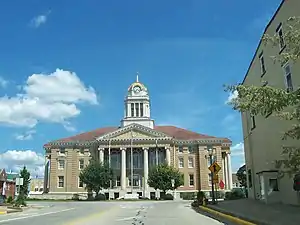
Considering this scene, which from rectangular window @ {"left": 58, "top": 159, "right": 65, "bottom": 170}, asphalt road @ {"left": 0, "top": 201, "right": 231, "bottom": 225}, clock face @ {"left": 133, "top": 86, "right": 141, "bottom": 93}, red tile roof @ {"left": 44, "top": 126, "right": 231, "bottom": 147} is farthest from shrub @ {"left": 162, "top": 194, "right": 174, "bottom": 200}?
asphalt road @ {"left": 0, "top": 201, "right": 231, "bottom": 225}

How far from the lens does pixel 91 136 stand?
92.0 meters

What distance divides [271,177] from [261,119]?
476 centimetres

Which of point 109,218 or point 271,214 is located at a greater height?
point 271,214

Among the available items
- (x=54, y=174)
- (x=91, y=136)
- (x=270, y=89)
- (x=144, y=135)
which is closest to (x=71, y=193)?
(x=54, y=174)

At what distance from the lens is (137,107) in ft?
321

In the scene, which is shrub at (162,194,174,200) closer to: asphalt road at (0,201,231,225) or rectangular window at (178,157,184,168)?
rectangular window at (178,157,184,168)

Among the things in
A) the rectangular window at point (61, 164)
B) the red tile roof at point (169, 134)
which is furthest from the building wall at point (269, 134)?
the rectangular window at point (61, 164)

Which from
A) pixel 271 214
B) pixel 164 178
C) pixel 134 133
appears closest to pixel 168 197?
pixel 164 178

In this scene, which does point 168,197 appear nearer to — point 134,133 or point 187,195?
point 187,195

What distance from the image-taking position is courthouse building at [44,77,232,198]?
8444cm

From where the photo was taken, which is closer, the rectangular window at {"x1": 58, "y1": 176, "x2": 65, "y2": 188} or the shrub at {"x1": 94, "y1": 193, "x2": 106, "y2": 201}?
the shrub at {"x1": 94, "y1": 193, "x2": 106, "y2": 201}

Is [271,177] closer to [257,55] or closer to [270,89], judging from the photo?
[257,55]

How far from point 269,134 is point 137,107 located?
238 feet

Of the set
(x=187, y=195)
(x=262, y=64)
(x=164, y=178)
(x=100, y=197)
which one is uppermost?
(x=262, y=64)
